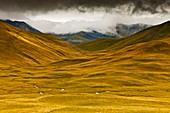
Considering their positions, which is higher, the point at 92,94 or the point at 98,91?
the point at 92,94

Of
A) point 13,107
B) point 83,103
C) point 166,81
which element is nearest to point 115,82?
point 166,81

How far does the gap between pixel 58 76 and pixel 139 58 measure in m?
56.7

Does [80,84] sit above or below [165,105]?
below

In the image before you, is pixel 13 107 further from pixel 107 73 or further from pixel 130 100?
pixel 107 73

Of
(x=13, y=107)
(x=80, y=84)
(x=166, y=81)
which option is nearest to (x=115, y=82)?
(x=80, y=84)

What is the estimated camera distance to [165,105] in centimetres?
5528

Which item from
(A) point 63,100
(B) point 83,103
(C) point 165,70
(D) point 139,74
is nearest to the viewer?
(B) point 83,103

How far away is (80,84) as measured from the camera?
4016 inches

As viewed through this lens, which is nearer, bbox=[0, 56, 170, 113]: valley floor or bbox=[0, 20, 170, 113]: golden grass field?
bbox=[0, 56, 170, 113]: valley floor

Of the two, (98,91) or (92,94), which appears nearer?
(92,94)

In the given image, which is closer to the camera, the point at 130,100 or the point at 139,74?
the point at 130,100

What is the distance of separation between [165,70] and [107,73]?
30.7 m

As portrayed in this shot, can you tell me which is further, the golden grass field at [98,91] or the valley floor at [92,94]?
the golden grass field at [98,91]

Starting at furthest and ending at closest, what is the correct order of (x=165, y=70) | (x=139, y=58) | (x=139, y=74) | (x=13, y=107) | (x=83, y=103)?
(x=139, y=58), (x=165, y=70), (x=139, y=74), (x=83, y=103), (x=13, y=107)
